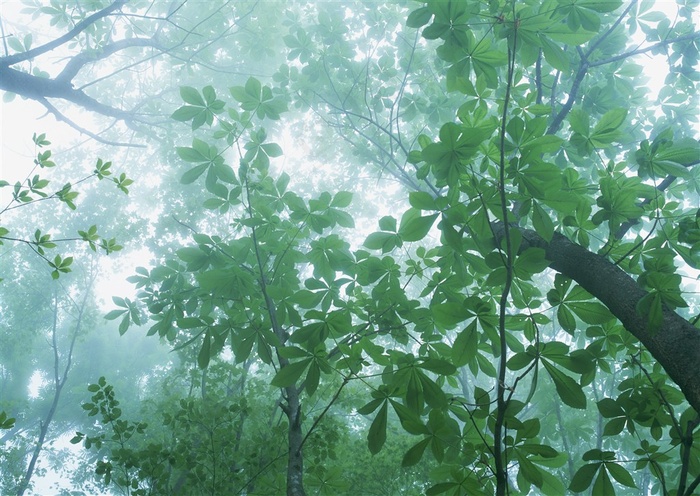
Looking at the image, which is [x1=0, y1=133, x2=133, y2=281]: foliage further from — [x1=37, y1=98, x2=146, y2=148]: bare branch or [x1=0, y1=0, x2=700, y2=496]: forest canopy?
[x1=37, y1=98, x2=146, y2=148]: bare branch

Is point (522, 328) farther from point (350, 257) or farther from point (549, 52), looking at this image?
point (549, 52)

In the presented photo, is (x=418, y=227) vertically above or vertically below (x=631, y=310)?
above

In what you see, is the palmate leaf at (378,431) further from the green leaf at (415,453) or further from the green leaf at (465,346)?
the green leaf at (465,346)

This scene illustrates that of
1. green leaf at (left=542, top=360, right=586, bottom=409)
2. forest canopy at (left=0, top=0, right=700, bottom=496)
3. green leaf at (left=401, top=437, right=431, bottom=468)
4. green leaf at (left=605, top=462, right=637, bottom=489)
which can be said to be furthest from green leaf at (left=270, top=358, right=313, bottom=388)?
green leaf at (left=605, top=462, right=637, bottom=489)

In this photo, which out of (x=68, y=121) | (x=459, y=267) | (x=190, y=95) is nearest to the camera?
(x=459, y=267)

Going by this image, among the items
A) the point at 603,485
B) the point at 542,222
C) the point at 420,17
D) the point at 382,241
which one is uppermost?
the point at 420,17

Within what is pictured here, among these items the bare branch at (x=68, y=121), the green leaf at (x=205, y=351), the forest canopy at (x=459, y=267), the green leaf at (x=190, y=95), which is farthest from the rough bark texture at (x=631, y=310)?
the bare branch at (x=68, y=121)

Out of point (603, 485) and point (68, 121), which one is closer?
→ point (603, 485)

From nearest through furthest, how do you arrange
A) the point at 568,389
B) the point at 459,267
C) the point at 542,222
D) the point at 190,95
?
the point at 568,389 → the point at 542,222 → the point at 459,267 → the point at 190,95

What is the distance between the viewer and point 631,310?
1.20m

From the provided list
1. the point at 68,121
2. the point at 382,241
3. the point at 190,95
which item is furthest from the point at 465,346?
the point at 68,121

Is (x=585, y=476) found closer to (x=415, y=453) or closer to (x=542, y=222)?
(x=415, y=453)

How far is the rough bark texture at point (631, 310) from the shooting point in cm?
Answer: 104

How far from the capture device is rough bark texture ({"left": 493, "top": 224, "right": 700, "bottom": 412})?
1035 millimetres
